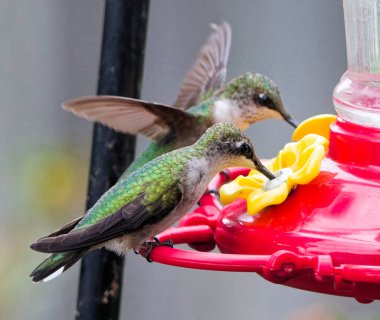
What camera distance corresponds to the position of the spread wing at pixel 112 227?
3129mm

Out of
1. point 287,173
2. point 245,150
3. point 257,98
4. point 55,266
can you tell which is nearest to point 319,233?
point 287,173

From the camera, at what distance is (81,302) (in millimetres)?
3666

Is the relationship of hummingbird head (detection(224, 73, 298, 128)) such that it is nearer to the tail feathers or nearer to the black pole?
the black pole

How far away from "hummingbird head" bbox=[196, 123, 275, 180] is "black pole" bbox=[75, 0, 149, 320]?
1.23ft

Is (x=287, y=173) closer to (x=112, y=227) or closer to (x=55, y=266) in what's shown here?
(x=112, y=227)

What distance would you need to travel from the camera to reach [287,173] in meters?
3.31

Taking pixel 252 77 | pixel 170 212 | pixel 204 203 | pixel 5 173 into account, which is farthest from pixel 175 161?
pixel 5 173

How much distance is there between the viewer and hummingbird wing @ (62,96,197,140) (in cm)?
385

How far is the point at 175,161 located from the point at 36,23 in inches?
142

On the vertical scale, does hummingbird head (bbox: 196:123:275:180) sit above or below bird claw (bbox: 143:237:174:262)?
above

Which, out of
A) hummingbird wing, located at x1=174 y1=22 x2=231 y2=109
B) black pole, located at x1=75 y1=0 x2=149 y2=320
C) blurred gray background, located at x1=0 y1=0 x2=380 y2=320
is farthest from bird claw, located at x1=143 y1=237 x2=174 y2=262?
blurred gray background, located at x1=0 y1=0 x2=380 y2=320

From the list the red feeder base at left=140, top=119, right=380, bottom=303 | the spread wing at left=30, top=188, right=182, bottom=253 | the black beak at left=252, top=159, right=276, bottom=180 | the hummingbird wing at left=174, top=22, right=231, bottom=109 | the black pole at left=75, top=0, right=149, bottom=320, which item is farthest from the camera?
the hummingbird wing at left=174, top=22, right=231, bottom=109

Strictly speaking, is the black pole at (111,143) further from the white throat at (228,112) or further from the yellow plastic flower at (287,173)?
the white throat at (228,112)

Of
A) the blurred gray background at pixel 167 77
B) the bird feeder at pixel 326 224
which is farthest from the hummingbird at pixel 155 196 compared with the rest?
the blurred gray background at pixel 167 77
